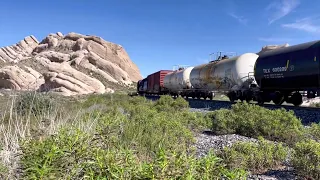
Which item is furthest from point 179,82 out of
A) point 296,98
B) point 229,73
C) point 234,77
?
point 296,98

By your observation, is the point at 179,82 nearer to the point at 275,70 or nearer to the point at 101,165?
the point at 275,70

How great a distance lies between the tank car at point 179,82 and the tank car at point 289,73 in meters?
12.0

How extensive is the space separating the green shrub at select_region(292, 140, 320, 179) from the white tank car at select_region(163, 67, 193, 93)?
24.4m

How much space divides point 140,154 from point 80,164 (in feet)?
6.52

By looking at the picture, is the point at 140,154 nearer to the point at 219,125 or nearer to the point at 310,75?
the point at 219,125

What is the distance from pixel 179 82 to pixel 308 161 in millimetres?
26148

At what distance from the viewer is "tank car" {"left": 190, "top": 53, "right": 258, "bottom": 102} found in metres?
18.8

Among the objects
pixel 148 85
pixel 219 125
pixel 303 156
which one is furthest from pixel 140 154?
pixel 148 85

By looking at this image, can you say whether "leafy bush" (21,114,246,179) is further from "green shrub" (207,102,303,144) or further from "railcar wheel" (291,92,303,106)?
"railcar wheel" (291,92,303,106)

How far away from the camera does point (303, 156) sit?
4359mm

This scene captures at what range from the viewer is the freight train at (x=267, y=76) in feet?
45.3

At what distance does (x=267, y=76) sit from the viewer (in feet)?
54.4

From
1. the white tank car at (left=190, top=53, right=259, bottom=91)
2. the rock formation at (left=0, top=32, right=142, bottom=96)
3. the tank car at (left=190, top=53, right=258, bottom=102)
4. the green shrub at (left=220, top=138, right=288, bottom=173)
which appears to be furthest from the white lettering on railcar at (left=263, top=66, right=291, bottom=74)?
the rock formation at (left=0, top=32, right=142, bottom=96)

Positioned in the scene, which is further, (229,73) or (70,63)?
(70,63)
